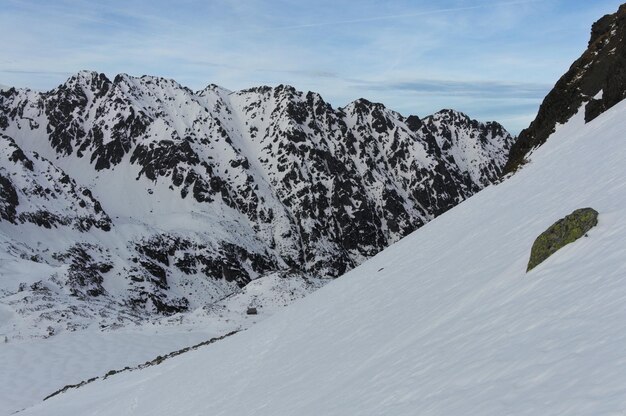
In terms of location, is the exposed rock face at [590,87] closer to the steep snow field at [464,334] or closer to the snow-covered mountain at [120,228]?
the steep snow field at [464,334]

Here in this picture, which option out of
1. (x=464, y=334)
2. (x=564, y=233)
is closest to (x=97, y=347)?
(x=464, y=334)

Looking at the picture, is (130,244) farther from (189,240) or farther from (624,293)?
(624,293)

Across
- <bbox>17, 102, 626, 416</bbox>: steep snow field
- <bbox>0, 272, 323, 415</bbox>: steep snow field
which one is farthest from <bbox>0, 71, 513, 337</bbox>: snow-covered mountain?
<bbox>17, 102, 626, 416</bbox>: steep snow field

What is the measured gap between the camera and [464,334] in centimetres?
873

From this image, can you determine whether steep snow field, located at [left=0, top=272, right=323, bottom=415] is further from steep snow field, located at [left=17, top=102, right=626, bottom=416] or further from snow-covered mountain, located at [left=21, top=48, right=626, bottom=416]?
steep snow field, located at [left=17, top=102, right=626, bottom=416]

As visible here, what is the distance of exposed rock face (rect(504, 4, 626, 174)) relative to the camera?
89.3 ft

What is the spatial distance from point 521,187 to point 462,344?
51.7 feet

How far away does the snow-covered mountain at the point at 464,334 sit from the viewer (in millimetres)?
Result: 5840

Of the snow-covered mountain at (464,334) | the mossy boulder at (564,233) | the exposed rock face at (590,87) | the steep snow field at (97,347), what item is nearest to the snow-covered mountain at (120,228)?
the steep snow field at (97,347)

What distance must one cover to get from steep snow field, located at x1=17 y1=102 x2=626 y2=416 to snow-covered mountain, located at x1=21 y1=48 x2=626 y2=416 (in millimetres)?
39

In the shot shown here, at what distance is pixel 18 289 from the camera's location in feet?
255

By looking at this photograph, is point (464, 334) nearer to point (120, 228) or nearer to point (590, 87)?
point (590, 87)

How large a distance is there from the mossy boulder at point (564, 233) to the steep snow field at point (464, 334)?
25 cm

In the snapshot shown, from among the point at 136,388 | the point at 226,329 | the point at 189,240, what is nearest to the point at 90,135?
the point at 189,240
